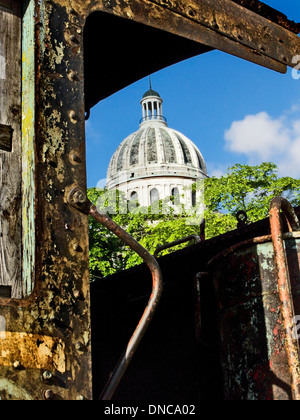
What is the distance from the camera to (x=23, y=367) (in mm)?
2283

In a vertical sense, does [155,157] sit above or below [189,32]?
above

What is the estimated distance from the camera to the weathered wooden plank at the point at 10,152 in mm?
2547

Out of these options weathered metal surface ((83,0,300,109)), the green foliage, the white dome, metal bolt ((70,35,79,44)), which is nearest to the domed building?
the white dome

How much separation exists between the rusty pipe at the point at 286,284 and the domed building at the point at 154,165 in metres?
74.0

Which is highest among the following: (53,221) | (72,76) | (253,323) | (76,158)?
(72,76)

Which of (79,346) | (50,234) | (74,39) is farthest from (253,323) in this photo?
(74,39)

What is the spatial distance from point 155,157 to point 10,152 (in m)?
83.4

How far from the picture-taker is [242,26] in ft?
12.7

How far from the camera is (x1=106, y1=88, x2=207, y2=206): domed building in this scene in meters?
81.9

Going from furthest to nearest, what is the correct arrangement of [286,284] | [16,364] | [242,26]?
[242,26] → [286,284] → [16,364]

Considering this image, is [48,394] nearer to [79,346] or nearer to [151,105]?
[79,346]

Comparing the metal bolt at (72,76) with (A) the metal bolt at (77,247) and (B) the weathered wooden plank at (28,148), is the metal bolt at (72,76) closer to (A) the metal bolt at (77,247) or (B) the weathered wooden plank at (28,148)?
(B) the weathered wooden plank at (28,148)

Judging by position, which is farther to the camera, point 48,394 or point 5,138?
point 5,138

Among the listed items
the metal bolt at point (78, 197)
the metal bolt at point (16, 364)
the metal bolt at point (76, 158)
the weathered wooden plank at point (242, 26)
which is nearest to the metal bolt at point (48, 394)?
the metal bolt at point (16, 364)
